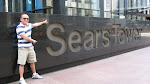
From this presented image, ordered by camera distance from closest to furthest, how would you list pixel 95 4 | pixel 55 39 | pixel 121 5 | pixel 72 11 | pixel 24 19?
pixel 24 19 < pixel 55 39 < pixel 72 11 < pixel 95 4 < pixel 121 5

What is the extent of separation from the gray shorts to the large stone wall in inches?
10.9

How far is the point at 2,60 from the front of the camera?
169 inches

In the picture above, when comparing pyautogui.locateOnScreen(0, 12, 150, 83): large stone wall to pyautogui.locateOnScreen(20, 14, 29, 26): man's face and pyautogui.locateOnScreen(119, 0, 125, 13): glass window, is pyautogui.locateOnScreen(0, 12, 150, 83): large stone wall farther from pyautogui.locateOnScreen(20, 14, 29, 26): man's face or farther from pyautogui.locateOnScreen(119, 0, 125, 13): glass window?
pyautogui.locateOnScreen(119, 0, 125, 13): glass window

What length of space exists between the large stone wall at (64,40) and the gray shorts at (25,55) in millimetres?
277

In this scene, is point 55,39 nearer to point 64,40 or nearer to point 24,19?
point 64,40

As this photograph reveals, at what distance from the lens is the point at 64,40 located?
236 inches

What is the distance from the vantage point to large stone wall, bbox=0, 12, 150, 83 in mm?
4437

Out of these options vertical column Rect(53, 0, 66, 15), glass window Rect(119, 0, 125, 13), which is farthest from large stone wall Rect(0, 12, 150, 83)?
glass window Rect(119, 0, 125, 13)

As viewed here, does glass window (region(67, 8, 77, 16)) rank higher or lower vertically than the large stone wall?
higher

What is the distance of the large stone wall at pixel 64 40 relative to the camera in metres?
4.44

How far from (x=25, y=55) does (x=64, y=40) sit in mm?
1885

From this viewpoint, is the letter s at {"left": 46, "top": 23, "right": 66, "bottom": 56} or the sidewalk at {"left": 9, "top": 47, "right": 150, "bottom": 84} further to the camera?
the letter s at {"left": 46, "top": 23, "right": 66, "bottom": 56}

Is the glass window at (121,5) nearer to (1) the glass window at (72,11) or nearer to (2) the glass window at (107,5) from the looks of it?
(2) the glass window at (107,5)

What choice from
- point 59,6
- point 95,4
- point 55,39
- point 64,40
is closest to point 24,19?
point 55,39
